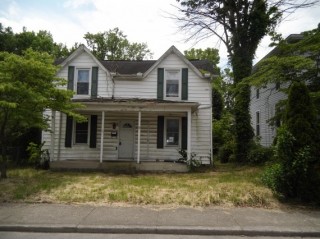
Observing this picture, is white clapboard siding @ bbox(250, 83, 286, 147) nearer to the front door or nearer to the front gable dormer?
the front door

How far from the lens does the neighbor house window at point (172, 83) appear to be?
17.6 m

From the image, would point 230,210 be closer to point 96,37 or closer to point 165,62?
point 165,62

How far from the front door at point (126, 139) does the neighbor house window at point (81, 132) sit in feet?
6.09

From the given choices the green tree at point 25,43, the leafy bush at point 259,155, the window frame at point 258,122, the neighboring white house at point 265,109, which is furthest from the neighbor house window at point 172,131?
the green tree at point 25,43

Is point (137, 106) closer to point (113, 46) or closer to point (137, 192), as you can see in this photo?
point (137, 192)

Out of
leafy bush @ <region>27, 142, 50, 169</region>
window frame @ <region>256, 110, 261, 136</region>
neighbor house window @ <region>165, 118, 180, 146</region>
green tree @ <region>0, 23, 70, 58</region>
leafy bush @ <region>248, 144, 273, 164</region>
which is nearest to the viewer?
leafy bush @ <region>27, 142, 50, 169</region>

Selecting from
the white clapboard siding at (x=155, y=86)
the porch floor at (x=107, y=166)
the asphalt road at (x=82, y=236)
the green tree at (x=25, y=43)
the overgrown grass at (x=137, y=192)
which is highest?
the green tree at (x=25, y=43)

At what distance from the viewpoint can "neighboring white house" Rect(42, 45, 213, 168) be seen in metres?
17.1

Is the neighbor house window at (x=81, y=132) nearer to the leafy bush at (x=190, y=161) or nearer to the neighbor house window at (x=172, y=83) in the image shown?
the neighbor house window at (x=172, y=83)

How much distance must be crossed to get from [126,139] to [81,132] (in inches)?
98.3

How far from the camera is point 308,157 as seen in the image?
7980 millimetres

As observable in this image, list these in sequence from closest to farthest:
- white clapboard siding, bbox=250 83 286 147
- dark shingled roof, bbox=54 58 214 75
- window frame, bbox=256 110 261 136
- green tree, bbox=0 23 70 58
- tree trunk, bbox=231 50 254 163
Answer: tree trunk, bbox=231 50 254 163, dark shingled roof, bbox=54 58 214 75, white clapboard siding, bbox=250 83 286 147, window frame, bbox=256 110 261 136, green tree, bbox=0 23 70 58

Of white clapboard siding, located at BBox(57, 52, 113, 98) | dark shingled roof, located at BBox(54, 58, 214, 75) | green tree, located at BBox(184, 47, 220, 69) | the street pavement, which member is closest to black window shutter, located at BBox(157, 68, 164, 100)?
dark shingled roof, located at BBox(54, 58, 214, 75)

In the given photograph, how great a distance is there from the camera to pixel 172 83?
17.7 meters
